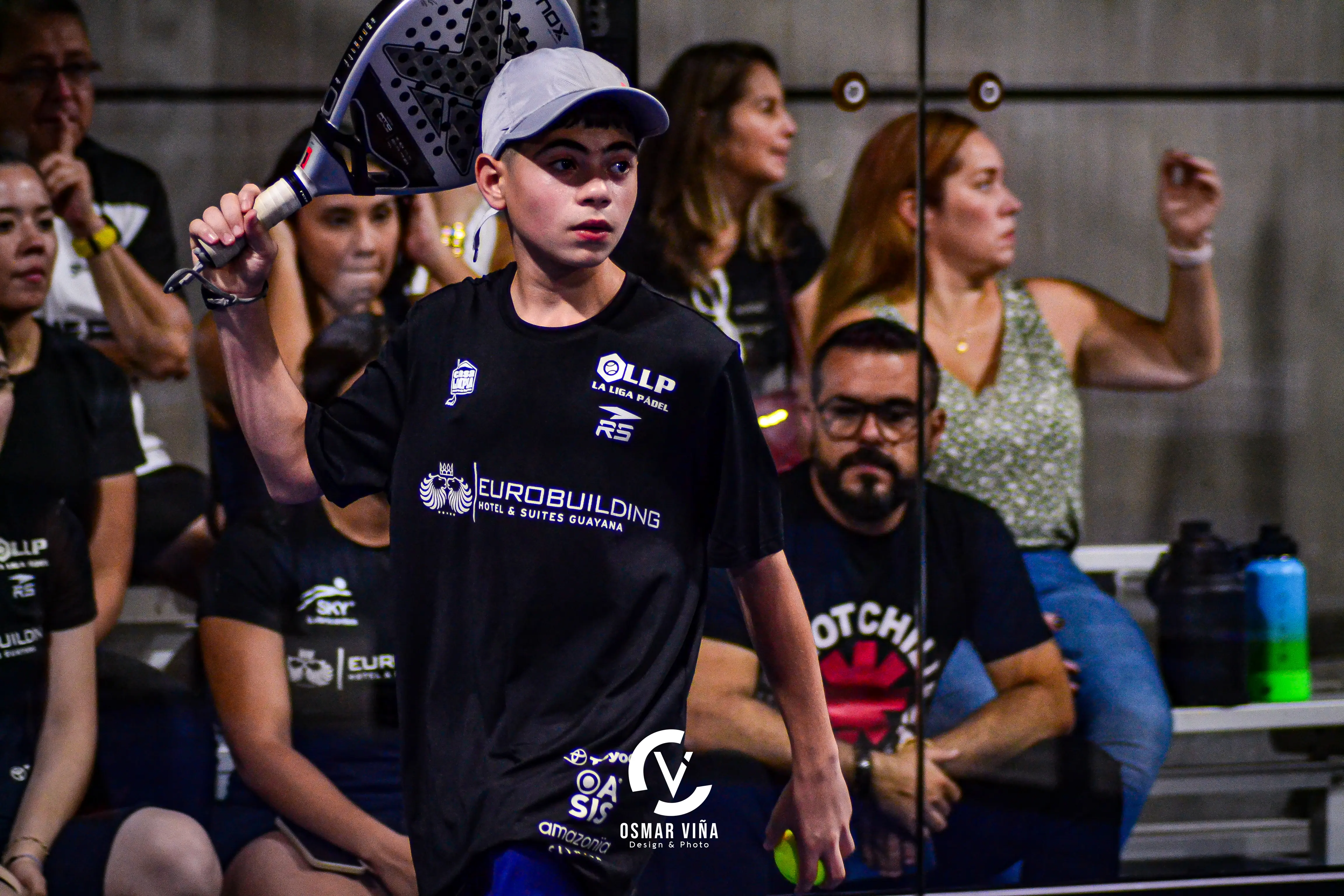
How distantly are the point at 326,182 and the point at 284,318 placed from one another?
1.10 m

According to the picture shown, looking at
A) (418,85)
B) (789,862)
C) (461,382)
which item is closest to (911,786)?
(789,862)

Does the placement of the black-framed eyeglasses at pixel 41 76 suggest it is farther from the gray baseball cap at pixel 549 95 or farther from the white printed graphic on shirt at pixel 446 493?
the white printed graphic on shirt at pixel 446 493

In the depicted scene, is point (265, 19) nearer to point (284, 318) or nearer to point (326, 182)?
point (284, 318)

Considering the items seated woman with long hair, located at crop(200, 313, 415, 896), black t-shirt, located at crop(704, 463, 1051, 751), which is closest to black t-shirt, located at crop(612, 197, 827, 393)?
black t-shirt, located at crop(704, 463, 1051, 751)

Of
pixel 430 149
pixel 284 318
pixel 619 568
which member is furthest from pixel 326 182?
pixel 284 318

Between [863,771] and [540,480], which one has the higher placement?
[540,480]

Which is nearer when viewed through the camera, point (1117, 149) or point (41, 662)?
point (41, 662)

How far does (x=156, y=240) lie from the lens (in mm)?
2959

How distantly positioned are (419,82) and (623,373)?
0.53m

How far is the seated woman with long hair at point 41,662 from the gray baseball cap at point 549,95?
58.8 inches

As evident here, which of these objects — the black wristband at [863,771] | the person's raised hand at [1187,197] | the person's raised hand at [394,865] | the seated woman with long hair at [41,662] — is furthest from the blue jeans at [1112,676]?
the seated woman with long hair at [41,662]

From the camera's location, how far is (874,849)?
3186 mm

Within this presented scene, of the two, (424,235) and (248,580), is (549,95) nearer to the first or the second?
(424,235)

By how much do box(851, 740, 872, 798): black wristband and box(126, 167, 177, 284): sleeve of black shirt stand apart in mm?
1878
